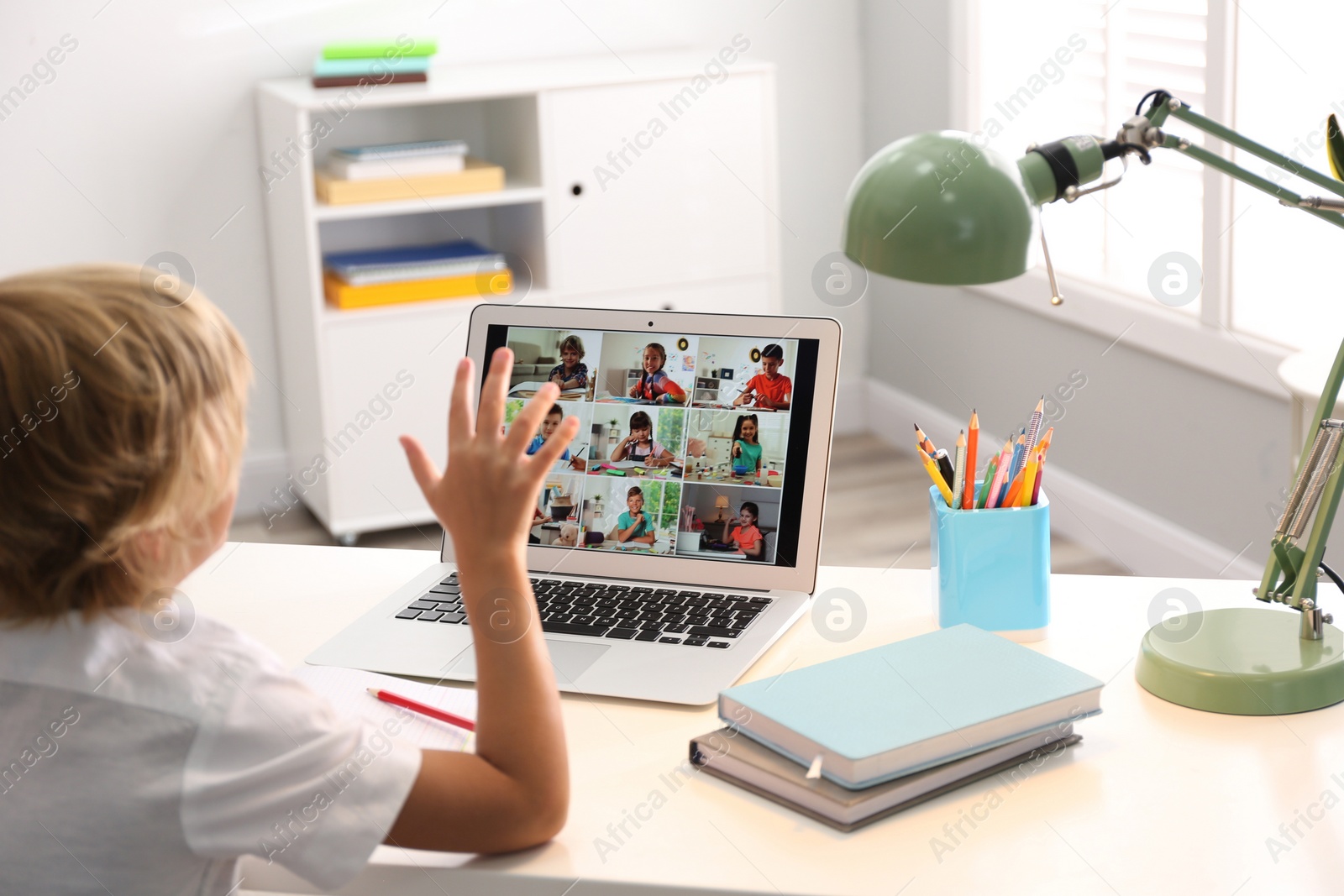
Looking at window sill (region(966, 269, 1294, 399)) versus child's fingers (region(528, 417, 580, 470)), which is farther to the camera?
window sill (region(966, 269, 1294, 399))

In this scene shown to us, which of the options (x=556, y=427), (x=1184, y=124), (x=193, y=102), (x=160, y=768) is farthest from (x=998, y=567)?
(x=193, y=102)

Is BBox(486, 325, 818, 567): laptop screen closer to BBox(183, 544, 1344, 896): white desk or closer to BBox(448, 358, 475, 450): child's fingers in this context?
BBox(183, 544, 1344, 896): white desk

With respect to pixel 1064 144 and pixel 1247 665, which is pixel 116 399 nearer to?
pixel 1064 144

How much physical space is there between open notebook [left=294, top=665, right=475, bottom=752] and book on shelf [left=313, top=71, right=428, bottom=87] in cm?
231

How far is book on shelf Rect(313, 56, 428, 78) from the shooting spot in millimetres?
3162

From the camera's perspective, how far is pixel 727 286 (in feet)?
11.5

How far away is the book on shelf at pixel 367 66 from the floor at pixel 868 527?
3.70 feet

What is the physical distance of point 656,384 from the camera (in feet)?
4.29

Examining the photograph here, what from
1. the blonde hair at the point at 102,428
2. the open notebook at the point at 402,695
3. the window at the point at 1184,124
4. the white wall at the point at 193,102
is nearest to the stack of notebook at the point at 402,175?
the white wall at the point at 193,102

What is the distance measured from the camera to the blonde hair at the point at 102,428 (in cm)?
78

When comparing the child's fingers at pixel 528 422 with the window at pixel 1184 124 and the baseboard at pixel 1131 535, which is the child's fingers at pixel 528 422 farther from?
the baseboard at pixel 1131 535

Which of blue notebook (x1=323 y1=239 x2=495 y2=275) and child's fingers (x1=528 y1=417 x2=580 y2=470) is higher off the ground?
child's fingers (x1=528 y1=417 x2=580 y2=470)

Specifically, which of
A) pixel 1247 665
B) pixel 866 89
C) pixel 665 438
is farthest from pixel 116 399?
pixel 866 89

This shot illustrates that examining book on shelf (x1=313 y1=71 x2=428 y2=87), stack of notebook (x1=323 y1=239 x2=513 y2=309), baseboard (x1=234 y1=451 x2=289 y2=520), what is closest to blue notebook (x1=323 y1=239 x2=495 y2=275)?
stack of notebook (x1=323 y1=239 x2=513 y2=309)
